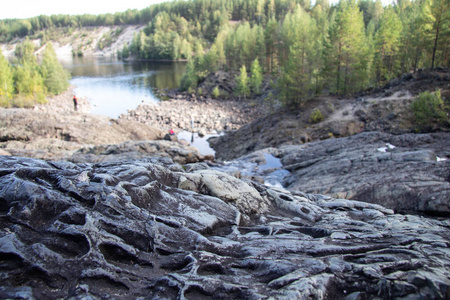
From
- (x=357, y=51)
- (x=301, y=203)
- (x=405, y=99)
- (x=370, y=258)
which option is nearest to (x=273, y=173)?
(x=301, y=203)

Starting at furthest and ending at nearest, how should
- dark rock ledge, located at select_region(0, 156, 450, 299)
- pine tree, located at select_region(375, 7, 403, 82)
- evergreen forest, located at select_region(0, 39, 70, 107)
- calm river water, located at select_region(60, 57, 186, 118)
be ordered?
calm river water, located at select_region(60, 57, 186, 118)
evergreen forest, located at select_region(0, 39, 70, 107)
pine tree, located at select_region(375, 7, 403, 82)
dark rock ledge, located at select_region(0, 156, 450, 299)

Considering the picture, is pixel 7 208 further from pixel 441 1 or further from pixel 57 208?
pixel 441 1

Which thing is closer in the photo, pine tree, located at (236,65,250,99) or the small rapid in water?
the small rapid in water

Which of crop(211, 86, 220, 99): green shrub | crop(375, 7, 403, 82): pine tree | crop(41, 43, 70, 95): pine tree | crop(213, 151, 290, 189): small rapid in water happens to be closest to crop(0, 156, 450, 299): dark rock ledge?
crop(213, 151, 290, 189): small rapid in water

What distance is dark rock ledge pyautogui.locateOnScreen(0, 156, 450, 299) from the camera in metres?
5.38

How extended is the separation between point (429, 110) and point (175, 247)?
28357mm

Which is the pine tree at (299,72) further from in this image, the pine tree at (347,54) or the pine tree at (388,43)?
the pine tree at (388,43)

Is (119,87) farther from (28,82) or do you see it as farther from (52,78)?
(28,82)

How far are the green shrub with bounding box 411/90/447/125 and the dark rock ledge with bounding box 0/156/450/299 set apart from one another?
2096 cm

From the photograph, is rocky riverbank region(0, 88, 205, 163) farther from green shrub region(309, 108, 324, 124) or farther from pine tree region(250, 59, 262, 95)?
pine tree region(250, 59, 262, 95)

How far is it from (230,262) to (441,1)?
48.2m

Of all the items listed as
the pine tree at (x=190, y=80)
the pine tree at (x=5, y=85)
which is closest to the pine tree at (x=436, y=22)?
the pine tree at (x=190, y=80)

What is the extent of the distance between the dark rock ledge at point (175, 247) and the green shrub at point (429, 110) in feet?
68.8

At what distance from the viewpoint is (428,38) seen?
4062cm
